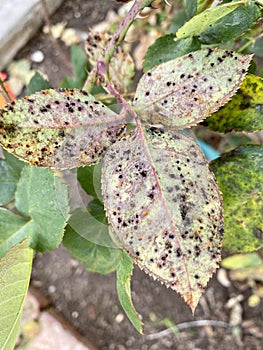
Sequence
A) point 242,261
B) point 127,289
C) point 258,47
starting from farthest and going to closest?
point 242,261
point 258,47
point 127,289

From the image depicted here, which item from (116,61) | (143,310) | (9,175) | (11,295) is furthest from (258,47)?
(143,310)

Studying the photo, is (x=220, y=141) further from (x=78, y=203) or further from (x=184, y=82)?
(x=184, y=82)

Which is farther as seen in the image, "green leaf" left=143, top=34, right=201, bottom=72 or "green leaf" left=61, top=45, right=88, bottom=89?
"green leaf" left=61, top=45, right=88, bottom=89

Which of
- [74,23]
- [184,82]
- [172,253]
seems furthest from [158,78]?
[74,23]

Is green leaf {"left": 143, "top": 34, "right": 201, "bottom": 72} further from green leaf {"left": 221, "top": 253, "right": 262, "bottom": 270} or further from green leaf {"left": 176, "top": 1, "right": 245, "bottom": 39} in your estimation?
green leaf {"left": 221, "top": 253, "right": 262, "bottom": 270}

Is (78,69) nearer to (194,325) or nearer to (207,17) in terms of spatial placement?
(207,17)

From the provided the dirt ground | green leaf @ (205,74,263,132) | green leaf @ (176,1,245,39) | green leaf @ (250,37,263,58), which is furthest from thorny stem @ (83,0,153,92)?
the dirt ground
